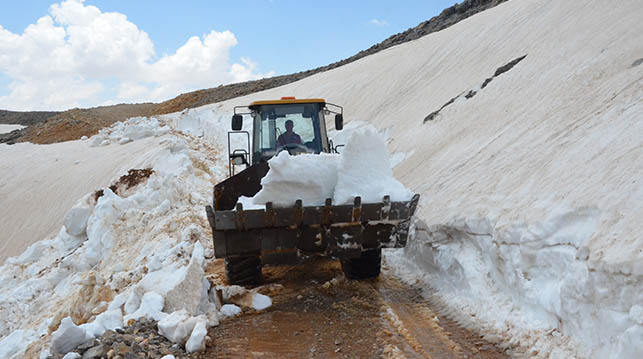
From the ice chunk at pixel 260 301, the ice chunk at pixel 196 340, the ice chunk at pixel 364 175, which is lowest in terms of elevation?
the ice chunk at pixel 260 301

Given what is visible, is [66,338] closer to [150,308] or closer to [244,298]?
[150,308]

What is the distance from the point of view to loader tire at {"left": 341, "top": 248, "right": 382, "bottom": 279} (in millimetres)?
5492

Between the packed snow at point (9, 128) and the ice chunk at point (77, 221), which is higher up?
the packed snow at point (9, 128)

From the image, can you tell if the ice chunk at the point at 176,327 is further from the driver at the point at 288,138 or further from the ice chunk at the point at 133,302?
the driver at the point at 288,138

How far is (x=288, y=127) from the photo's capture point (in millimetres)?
7062

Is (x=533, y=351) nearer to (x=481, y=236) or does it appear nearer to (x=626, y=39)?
(x=481, y=236)

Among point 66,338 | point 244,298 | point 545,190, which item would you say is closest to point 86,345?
point 66,338

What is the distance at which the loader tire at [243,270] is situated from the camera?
5.22 meters

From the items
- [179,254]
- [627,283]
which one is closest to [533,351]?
[627,283]

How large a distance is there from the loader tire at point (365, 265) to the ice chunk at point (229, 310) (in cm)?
146

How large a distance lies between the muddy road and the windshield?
2.09 metres

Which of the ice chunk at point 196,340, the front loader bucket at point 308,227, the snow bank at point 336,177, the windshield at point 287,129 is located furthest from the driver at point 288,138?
the ice chunk at point 196,340

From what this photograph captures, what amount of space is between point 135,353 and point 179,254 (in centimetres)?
257

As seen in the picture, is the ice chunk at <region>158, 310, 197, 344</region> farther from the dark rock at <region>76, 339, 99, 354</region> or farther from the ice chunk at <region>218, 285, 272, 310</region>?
the ice chunk at <region>218, 285, 272, 310</region>
